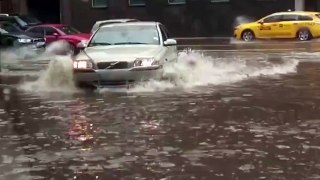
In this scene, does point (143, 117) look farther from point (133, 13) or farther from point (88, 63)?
point (133, 13)

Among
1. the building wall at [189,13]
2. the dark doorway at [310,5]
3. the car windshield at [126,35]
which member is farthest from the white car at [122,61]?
the dark doorway at [310,5]

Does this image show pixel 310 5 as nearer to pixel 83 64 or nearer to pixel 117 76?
pixel 117 76

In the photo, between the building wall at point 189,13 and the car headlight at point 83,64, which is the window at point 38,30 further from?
the car headlight at point 83,64

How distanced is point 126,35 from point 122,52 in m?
1.18

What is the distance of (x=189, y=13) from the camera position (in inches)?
1730

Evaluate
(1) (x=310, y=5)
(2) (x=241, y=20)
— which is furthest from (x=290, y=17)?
(1) (x=310, y=5)

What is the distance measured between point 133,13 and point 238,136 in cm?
3600

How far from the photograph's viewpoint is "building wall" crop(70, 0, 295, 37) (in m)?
42.4

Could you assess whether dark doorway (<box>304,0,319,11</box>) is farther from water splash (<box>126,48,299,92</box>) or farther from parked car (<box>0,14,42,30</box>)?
water splash (<box>126,48,299,92</box>)

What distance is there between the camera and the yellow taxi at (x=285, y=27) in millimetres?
35688

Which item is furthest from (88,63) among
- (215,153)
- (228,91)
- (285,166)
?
(285,166)

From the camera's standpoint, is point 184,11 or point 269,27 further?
point 184,11

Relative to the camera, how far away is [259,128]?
973cm

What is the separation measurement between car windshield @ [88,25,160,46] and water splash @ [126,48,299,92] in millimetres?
777
